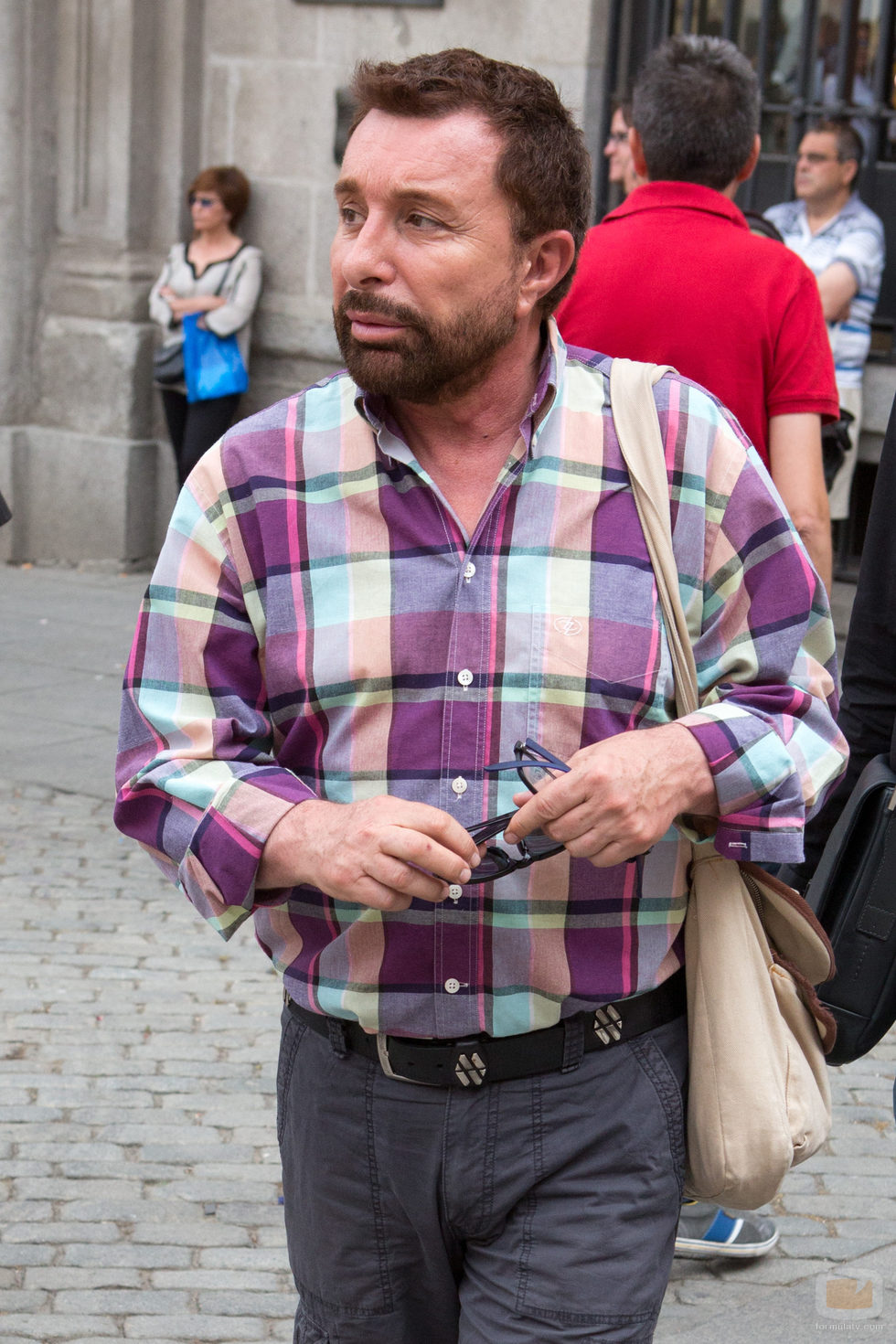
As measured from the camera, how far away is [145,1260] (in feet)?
11.6

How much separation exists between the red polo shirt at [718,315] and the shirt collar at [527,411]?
163 cm

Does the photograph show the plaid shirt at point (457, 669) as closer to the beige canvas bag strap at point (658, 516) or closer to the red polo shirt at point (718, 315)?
the beige canvas bag strap at point (658, 516)

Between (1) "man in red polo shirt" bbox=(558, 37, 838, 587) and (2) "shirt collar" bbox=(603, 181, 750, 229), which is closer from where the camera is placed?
(1) "man in red polo shirt" bbox=(558, 37, 838, 587)

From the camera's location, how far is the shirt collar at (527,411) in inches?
82.4

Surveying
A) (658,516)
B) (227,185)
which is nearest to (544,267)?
(658,516)

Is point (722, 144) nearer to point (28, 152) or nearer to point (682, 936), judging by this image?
point (682, 936)

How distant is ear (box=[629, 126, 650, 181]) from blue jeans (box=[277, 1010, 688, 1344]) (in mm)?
2421

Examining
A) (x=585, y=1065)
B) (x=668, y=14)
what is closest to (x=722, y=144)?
(x=585, y=1065)

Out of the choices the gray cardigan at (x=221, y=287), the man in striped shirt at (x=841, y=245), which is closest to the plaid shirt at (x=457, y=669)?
the man in striped shirt at (x=841, y=245)

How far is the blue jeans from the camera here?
2068 mm

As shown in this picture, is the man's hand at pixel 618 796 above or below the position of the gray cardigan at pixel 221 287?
above

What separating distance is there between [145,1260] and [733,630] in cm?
201

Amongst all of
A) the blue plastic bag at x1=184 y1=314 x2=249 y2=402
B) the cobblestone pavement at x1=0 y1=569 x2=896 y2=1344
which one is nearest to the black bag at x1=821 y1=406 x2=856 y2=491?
the cobblestone pavement at x1=0 y1=569 x2=896 y2=1344

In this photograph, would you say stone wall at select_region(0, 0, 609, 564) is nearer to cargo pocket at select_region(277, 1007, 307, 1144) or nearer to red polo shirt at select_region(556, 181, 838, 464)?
red polo shirt at select_region(556, 181, 838, 464)
